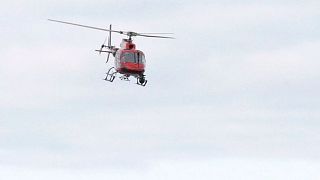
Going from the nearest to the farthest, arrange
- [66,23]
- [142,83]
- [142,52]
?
[66,23], [142,83], [142,52]

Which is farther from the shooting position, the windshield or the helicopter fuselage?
the windshield

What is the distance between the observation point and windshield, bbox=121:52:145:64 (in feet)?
451

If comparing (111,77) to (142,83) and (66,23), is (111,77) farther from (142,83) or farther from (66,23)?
(66,23)

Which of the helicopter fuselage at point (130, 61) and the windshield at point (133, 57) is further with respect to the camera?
the windshield at point (133, 57)

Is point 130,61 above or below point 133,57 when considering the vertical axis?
below

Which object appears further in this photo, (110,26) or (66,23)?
(110,26)

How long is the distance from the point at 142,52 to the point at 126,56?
9.39ft

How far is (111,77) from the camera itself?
134 metres

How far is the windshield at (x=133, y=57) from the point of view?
137375 millimetres

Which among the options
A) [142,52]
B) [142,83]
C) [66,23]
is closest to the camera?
[66,23]

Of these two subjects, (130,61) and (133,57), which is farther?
(133,57)

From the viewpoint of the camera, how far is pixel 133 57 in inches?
5438

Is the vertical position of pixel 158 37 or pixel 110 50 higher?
pixel 110 50

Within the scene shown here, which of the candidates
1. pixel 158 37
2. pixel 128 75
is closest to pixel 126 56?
pixel 128 75
